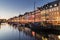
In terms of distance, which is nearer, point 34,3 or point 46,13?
point 34,3

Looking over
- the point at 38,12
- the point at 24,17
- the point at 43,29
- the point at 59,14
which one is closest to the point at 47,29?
the point at 43,29

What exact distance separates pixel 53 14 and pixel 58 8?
1.58 meters

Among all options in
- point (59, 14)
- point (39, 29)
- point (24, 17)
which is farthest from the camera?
point (24, 17)

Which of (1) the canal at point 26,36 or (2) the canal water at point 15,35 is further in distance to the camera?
(2) the canal water at point 15,35

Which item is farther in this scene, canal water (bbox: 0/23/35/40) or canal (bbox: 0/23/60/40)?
canal water (bbox: 0/23/35/40)

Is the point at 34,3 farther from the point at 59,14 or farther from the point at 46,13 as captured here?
the point at 46,13

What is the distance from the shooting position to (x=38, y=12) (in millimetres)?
28484

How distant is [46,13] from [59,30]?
14.1 m

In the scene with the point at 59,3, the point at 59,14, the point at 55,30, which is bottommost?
the point at 55,30

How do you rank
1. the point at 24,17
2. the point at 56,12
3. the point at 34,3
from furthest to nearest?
the point at 24,17 → the point at 56,12 → the point at 34,3

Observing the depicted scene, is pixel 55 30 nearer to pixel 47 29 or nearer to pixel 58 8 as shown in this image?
pixel 47 29

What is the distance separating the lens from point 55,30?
9.77m

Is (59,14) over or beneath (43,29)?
over

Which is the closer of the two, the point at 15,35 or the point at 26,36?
the point at 26,36
